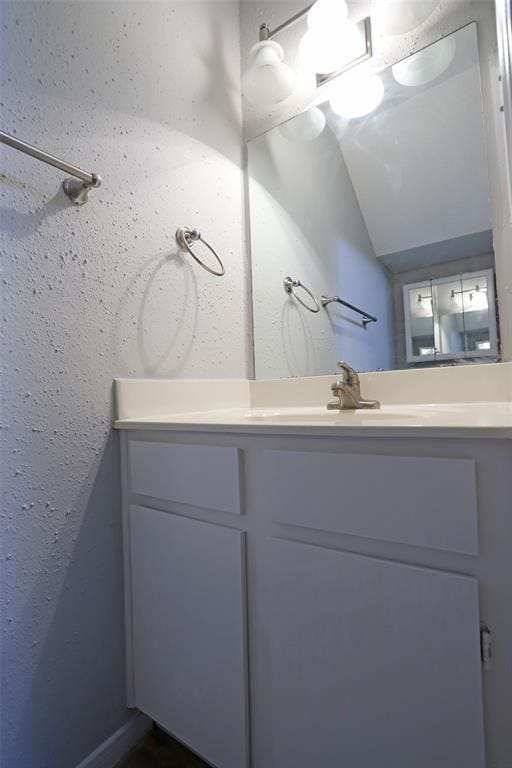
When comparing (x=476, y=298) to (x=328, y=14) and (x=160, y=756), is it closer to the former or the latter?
(x=328, y=14)

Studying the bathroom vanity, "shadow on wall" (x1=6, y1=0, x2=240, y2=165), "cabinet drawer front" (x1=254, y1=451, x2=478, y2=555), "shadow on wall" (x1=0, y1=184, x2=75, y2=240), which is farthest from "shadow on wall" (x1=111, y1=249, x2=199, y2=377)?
"cabinet drawer front" (x1=254, y1=451, x2=478, y2=555)

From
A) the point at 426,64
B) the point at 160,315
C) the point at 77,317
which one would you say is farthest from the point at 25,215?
the point at 426,64

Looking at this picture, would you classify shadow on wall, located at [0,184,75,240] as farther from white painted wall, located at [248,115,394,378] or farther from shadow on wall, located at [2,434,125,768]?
white painted wall, located at [248,115,394,378]

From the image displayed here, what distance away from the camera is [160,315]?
1018mm

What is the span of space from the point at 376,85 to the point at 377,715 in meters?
1.46

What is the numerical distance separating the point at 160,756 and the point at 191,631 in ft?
1.25

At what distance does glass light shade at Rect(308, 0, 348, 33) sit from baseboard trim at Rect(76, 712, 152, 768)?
194 cm

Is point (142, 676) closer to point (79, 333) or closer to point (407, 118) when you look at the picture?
point (79, 333)

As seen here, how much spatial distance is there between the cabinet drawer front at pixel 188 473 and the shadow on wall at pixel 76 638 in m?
0.08

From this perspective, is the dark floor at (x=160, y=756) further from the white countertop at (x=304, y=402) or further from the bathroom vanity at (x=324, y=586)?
the white countertop at (x=304, y=402)

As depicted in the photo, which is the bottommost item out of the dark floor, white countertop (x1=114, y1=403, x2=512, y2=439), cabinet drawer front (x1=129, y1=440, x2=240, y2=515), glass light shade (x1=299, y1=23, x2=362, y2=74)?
the dark floor

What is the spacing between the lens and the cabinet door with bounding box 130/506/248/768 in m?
0.69

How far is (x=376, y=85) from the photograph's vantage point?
1078mm

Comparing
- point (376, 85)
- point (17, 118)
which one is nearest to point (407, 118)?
point (376, 85)
